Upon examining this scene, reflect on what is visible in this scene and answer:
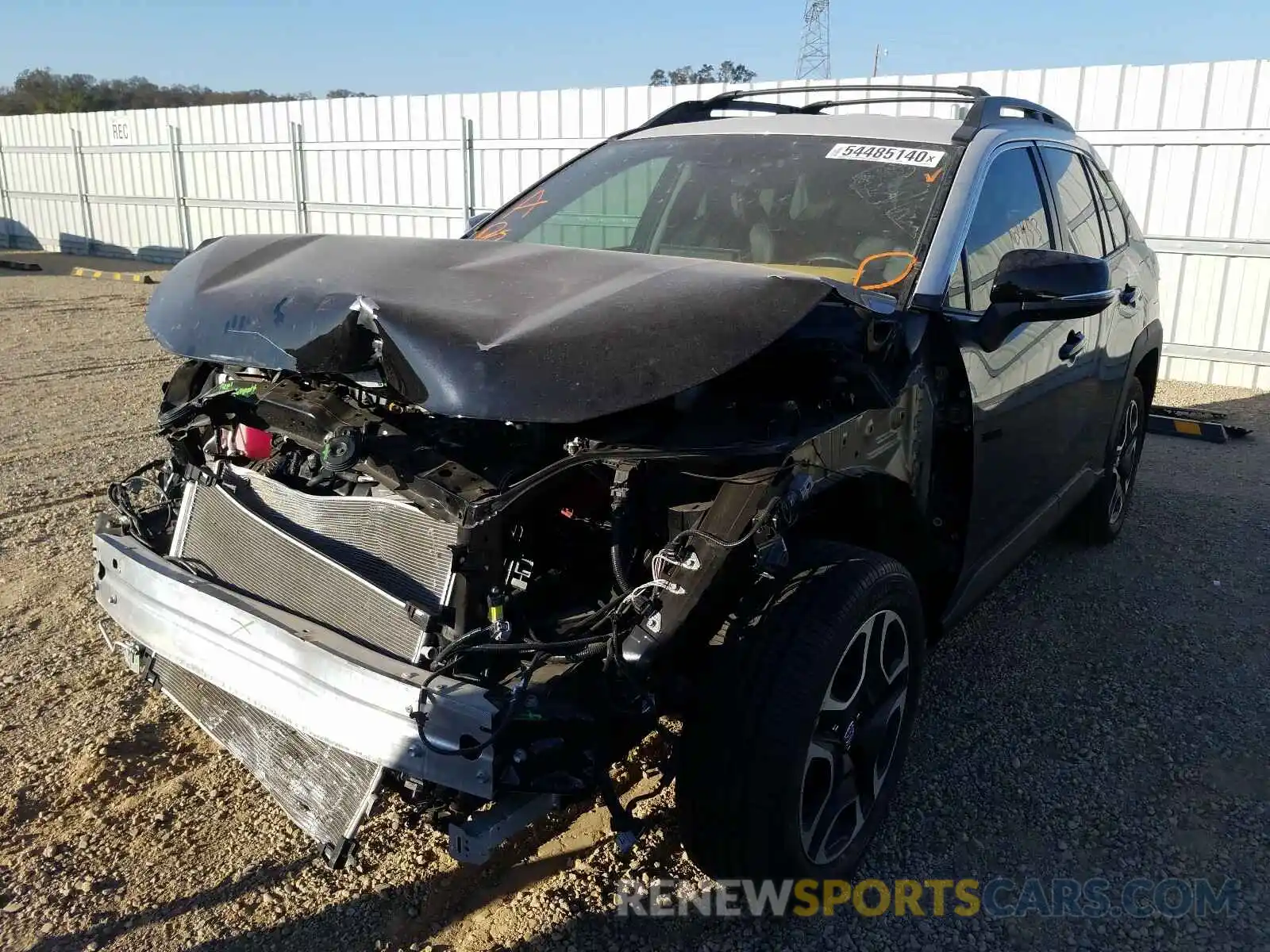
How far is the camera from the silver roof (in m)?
3.38

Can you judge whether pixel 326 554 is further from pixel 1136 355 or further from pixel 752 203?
pixel 1136 355

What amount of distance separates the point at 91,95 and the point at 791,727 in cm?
5628

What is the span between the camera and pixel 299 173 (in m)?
16.5

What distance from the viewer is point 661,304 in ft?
7.42

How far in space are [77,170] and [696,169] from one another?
22.0m

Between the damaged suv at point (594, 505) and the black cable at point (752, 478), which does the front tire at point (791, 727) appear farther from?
the black cable at point (752, 478)

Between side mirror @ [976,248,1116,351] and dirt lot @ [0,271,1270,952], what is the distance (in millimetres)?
1410

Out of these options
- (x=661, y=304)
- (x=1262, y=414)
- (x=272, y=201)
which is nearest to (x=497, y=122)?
(x=272, y=201)

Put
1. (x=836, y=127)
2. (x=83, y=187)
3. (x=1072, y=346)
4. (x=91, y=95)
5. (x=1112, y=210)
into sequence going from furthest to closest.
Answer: (x=91, y=95) → (x=83, y=187) → (x=1112, y=210) → (x=1072, y=346) → (x=836, y=127)

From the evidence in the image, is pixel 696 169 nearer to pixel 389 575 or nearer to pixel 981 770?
pixel 389 575

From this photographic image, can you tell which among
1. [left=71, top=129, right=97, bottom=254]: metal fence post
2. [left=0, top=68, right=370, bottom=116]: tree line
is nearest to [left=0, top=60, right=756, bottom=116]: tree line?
[left=0, top=68, right=370, bottom=116]: tree line

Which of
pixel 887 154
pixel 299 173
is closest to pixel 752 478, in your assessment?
pixel 887 154

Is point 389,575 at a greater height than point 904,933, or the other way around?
point 389,575

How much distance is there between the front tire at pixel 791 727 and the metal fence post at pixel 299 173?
15846mm
